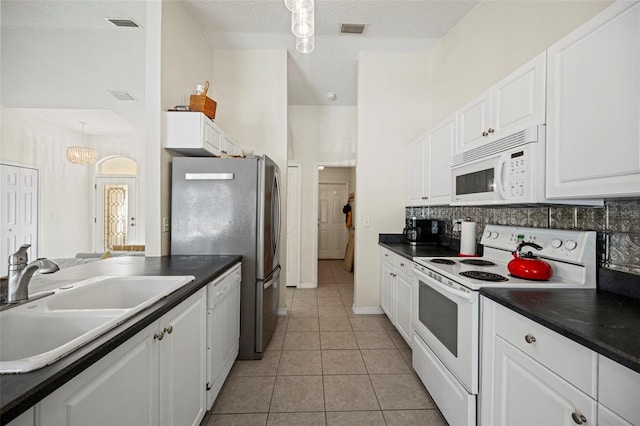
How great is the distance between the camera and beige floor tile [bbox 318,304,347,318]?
337 cm

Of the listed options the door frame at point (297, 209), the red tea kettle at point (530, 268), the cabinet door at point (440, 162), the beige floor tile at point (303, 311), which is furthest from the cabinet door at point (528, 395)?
the door frame at point (297, 209)

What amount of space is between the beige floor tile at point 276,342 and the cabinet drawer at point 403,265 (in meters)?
1.36

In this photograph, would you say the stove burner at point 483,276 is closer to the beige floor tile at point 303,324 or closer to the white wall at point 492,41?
the white wall at point 492,41

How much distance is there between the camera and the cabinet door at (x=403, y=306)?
2.37 m

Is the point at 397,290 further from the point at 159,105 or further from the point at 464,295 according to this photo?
the point at 159,105

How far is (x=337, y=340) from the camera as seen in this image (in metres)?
2.72

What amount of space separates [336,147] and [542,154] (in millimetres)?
3553

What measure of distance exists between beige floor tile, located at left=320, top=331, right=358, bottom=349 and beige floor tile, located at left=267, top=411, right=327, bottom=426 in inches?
34.3

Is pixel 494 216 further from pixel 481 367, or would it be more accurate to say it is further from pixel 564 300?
pixel 481 367

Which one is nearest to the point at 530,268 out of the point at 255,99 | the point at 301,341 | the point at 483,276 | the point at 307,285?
the point at 483,276

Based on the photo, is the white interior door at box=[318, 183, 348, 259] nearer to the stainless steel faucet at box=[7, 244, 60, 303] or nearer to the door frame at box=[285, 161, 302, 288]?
the door frame at box=[285, 161, 302, 288]

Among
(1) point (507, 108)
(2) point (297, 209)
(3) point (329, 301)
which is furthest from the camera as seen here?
(2) point (297, 209)

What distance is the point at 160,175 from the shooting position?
7.16 ft

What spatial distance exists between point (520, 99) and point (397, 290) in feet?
6.05
